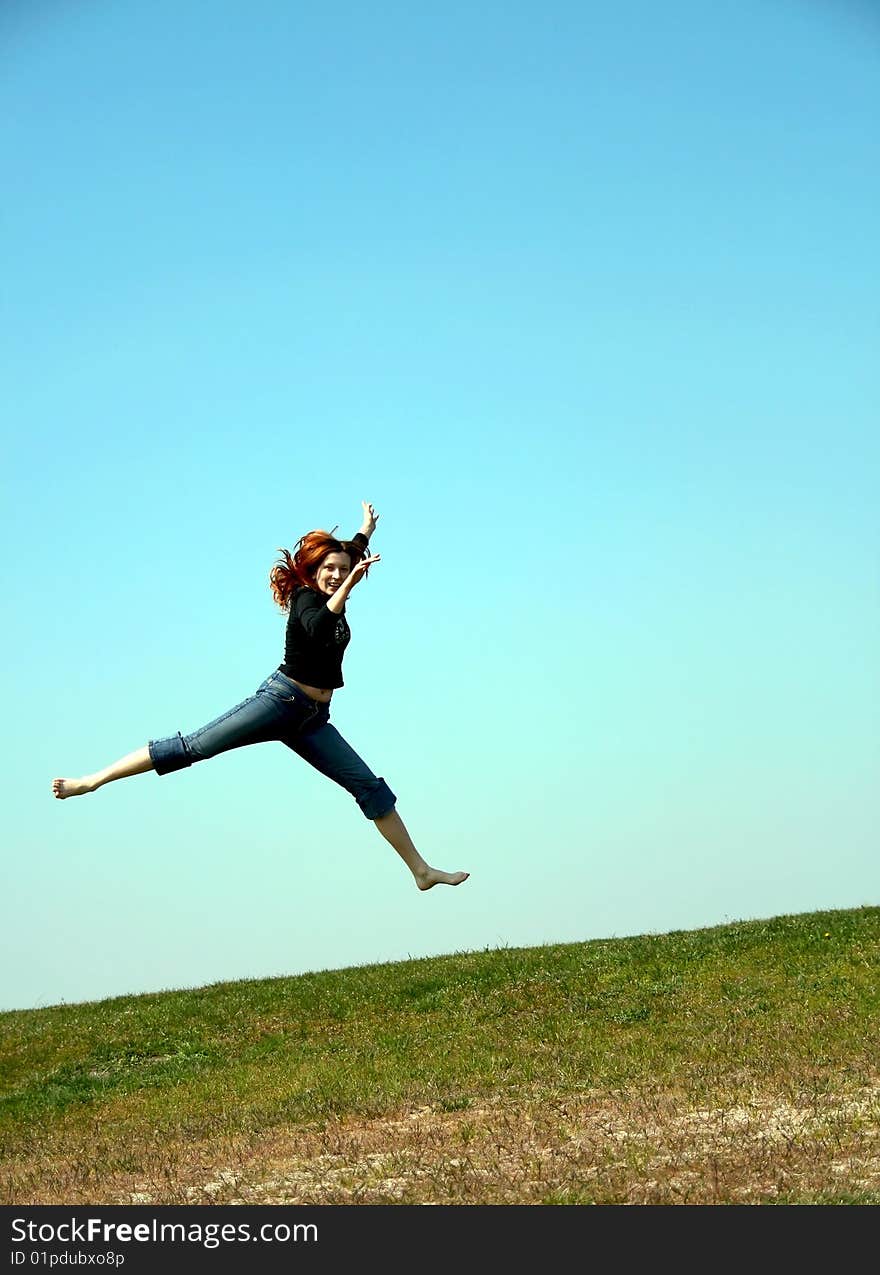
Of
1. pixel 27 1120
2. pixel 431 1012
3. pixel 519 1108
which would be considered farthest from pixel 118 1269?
pixel 431 1012

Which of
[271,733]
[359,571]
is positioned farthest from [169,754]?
[359,571]

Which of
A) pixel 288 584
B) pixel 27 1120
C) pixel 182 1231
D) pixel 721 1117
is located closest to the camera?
pixel 182 1231

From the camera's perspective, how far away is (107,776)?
1150cm

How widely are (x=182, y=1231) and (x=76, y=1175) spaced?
450cm

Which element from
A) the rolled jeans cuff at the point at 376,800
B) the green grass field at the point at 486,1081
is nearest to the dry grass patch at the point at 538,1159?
the green grass field at the point at 486,1081

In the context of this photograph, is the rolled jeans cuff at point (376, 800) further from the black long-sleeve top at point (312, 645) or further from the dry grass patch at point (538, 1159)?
the dry grass patch at point (538, 1159)

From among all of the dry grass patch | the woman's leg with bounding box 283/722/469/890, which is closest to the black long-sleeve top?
the woman's leg with bounding box 283/722/469/890

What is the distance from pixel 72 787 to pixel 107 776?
0.32 metres

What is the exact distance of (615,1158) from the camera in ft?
38.7

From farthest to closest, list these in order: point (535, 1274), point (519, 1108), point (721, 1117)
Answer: point (519, 1108), point (721, 1117), point (535, 1274)

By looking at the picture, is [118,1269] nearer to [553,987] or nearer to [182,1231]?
[182,1231]

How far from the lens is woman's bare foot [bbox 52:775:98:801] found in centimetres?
1153

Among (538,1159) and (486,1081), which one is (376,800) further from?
(486,1081)

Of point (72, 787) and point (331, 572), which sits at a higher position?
point (331, 572)
